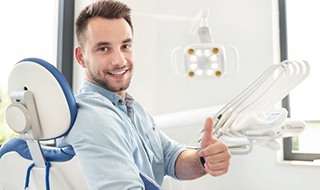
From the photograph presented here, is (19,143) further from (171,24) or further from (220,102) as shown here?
(171,24)

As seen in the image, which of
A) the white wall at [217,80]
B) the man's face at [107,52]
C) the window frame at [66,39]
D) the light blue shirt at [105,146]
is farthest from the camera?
the window frame at [66,39]

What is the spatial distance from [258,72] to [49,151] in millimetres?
1466

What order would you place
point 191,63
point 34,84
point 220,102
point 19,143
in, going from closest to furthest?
point 34,84
point 19,143
point 191,63
point 220,102

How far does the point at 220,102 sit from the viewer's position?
7.88 feet

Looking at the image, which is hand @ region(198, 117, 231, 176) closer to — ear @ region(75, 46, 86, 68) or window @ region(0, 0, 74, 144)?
ear @ region(75, 46, 86, 68)

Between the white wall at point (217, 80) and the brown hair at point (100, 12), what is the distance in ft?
3.18

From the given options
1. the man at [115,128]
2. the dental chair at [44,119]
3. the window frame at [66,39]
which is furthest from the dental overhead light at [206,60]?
the window frame at [66,39]

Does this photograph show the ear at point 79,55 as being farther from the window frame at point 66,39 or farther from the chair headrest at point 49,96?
the window frame at point 66,39

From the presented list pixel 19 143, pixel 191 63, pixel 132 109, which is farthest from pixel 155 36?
pixel 19 143

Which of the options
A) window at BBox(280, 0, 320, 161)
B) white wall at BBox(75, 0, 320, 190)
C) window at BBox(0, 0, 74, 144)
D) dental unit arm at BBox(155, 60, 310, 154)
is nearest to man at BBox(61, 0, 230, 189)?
dental unit arm at BBox(155, 60, 310, 154)

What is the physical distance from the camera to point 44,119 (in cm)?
109

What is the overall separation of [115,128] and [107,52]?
387 millimetres

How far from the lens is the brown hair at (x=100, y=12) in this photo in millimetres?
1404

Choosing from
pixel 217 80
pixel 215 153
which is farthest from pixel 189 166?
pixel 217 80
